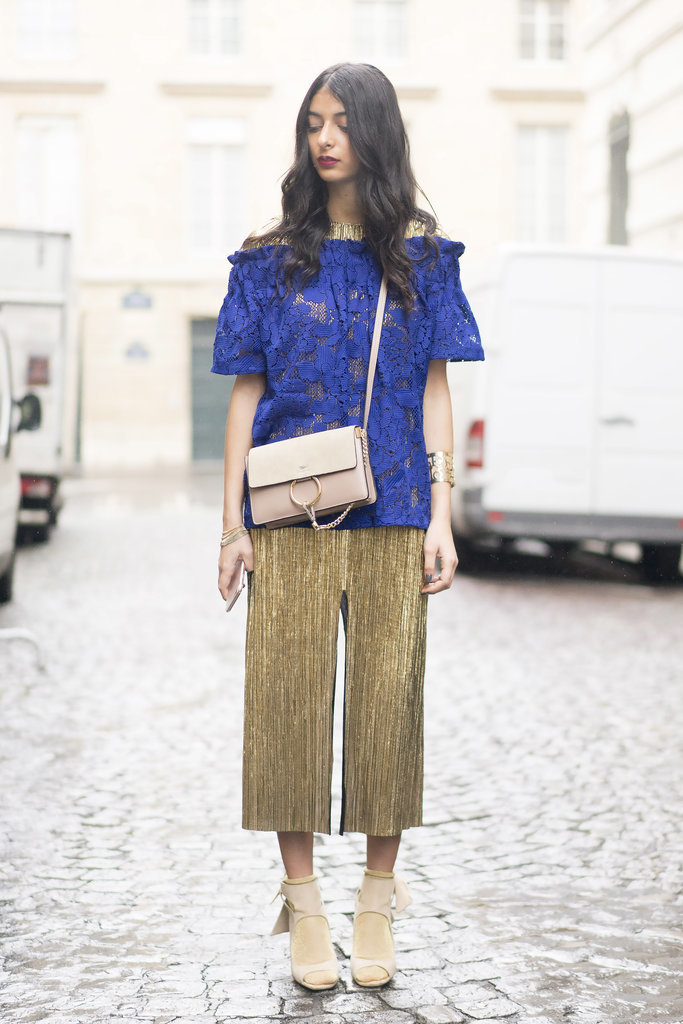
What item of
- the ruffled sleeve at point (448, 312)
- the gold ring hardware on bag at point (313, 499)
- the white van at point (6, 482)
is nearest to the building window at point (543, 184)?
the white van at point (6, 482)

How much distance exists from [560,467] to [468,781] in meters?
6.13

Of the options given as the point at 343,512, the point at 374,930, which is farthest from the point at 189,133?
the point at 374,930

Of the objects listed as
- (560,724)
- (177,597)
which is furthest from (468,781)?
(177,597)

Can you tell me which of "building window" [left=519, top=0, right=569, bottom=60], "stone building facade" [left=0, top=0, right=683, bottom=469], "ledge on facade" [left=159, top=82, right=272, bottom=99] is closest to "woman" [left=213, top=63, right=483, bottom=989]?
"stone building facade" [left=0, top=0, right=683, bottom=469]

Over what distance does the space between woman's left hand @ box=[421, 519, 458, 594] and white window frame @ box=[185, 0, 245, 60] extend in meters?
27.0

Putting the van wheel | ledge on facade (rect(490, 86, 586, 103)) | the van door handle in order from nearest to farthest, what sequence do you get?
the van wheel → the van door handle → ledge on facade (rect(490, 86, 586, 103))

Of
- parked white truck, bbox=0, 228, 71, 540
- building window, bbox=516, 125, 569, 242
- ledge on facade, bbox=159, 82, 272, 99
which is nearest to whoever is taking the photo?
parked white truck, bbox=0, 228, 71, 540

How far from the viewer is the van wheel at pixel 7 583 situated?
909 cm

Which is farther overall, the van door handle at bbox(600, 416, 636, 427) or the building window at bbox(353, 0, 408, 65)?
the building window at bbox(353, 0, 408, 65)

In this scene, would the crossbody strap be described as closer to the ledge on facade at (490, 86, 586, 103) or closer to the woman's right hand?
the woman's right hand

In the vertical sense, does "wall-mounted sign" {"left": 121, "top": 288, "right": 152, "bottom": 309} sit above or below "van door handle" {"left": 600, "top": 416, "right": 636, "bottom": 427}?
above

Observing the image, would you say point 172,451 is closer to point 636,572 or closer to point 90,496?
point 90,496

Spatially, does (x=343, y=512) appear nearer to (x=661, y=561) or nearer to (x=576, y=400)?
(x=576, y=400)

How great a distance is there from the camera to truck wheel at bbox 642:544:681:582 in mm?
11352
